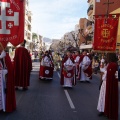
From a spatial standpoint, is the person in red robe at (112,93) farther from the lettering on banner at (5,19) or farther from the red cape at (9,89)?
the lettering on banner at (5,19)

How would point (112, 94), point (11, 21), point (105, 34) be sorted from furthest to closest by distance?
point (105, 34)
point (11, 21)
point (112, 94)

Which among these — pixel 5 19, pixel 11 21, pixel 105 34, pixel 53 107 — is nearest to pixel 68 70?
pixel 105 34

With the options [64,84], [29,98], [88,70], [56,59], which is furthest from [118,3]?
[29,98]

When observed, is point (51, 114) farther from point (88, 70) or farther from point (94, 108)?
point (88, 70)

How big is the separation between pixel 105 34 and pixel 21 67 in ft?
12.4

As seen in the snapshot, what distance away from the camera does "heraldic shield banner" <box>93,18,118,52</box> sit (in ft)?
41.5

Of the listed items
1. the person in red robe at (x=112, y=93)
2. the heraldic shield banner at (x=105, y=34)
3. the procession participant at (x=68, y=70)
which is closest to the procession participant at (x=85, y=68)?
the procession participant at (x=68, y=70)

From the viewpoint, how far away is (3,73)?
7883 millimetres

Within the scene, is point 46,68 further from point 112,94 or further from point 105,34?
point 112,94

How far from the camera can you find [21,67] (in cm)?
1277

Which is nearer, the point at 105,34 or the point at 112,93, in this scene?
the point at 112,93

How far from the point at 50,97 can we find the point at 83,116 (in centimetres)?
302

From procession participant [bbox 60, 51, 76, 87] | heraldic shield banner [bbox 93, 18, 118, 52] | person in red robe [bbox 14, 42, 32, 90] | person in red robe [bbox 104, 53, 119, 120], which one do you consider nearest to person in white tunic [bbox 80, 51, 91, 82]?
procession participant [bbox 60, 51, 76, 87]

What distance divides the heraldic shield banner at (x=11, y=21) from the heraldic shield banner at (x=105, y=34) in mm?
5358
